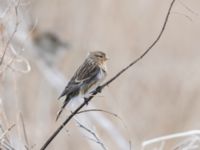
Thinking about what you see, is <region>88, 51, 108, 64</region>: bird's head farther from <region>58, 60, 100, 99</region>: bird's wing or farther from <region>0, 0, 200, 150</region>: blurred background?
<region>0, 0, 200, 150</region>: blurred background

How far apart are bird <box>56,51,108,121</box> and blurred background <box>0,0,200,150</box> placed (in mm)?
2028

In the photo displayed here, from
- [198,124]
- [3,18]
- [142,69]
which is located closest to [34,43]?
[142,69]

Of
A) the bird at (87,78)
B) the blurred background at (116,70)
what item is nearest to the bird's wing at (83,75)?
the bird at (87,78)

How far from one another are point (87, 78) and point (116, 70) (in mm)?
2676

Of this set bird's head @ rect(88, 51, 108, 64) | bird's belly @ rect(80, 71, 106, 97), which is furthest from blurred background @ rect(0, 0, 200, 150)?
bird's belly @ rect(80, 71, 106, 97)

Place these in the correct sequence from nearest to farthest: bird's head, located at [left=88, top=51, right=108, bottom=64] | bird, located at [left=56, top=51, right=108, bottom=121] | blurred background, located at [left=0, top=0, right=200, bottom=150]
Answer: bird, located at [left=56, top=51, right=108, bottom=121] → bird's head, located at [left=88, top=51, right=108, bottom=64] → blurred background, located at [left=0, top=0, right=200, bottom=150]

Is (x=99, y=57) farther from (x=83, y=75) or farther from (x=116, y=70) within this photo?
(x=116, y=70)

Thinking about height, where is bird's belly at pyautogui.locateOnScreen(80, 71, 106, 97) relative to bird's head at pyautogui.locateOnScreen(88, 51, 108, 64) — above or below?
below

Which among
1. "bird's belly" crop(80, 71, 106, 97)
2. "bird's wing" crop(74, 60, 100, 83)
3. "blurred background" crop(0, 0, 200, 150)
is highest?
"blurred background" crop(0, 0, 200, 150)

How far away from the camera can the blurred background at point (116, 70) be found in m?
4.84

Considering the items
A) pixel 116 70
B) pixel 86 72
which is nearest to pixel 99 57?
pixel 86 72

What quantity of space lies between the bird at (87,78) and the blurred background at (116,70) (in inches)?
79.8

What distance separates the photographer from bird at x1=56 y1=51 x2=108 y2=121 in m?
2.39

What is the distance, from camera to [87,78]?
8.09 feet
